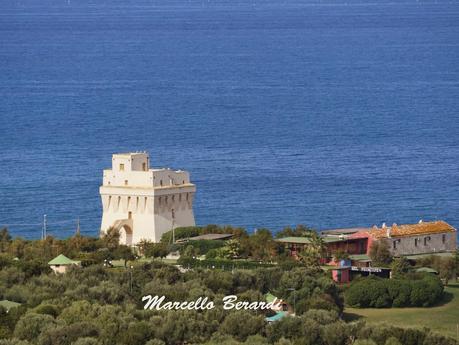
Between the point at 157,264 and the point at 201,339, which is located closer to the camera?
the point at 201,339

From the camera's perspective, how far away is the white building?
76.8 meters

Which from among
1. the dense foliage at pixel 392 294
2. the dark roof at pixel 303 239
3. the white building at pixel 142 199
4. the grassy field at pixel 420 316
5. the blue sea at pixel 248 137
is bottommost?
the grassy field at pixel 420 316

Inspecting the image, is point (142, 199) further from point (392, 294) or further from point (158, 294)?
point (392, 294)

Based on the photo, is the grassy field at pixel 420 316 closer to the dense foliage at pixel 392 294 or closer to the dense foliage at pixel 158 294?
the dense foliage at pixel 392 294

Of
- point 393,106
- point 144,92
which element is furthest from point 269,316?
point 144,92

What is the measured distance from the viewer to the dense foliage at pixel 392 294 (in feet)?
211

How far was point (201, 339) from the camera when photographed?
189ft

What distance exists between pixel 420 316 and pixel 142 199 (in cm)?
1665

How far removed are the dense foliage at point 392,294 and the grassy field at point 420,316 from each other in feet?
0.89

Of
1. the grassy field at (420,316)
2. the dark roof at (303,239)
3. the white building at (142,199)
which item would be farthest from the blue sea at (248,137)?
the grassy field at (420,316)

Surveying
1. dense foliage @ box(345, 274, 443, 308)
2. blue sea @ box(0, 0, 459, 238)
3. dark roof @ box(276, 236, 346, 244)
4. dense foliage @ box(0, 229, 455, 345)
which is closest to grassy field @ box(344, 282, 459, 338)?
dense foliage @ box(345, 274, 443, 308)

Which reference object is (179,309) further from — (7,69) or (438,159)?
(7,69)

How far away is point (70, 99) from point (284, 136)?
1237 inches

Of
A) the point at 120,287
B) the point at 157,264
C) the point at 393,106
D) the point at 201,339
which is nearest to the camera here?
the point at 201,339
